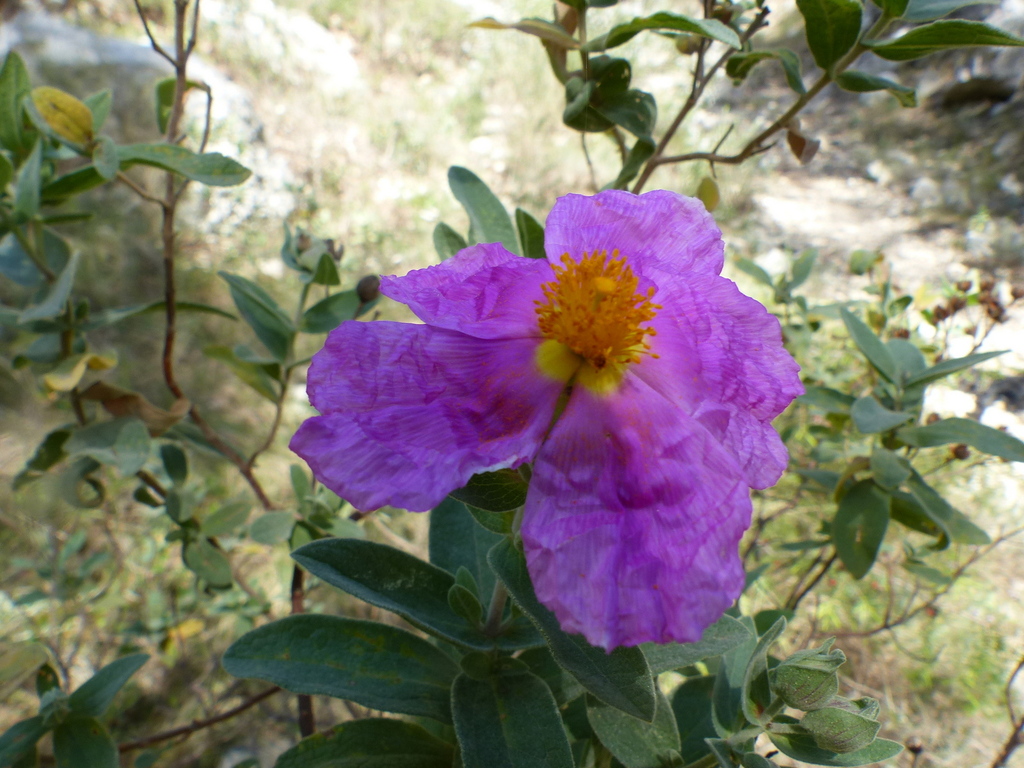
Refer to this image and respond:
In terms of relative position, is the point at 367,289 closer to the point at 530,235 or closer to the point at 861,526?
the point at 530,235

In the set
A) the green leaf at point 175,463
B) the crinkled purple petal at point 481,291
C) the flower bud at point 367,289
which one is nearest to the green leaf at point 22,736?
the green leaf at point 175,463

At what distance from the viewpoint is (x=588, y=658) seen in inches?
25.8

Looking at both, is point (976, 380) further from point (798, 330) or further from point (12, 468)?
point (12, 468)

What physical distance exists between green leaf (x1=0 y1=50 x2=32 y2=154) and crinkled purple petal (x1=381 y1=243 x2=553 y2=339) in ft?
3.29

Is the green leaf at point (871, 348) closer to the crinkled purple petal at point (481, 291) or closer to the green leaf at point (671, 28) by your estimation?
the green leaf at point (671, 28)

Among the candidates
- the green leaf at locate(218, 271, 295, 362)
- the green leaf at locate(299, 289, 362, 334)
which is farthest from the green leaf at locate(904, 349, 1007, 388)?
the green leaf at locate(218, 271, 295, 362)

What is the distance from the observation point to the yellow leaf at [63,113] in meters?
1.12

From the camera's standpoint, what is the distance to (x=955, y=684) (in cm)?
264

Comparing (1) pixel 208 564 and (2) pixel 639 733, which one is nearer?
(2) pixel 639 733

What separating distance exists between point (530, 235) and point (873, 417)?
789 mm

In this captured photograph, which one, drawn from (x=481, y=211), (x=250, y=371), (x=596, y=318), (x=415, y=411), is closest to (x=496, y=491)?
(x=415, y=411)

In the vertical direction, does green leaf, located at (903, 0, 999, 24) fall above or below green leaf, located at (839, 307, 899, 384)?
above

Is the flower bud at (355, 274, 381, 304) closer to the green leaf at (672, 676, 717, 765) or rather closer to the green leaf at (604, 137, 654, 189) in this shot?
the green leaf at (604, 137, 654, 189)

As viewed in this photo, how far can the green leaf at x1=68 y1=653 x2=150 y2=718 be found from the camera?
1163 millimetres
